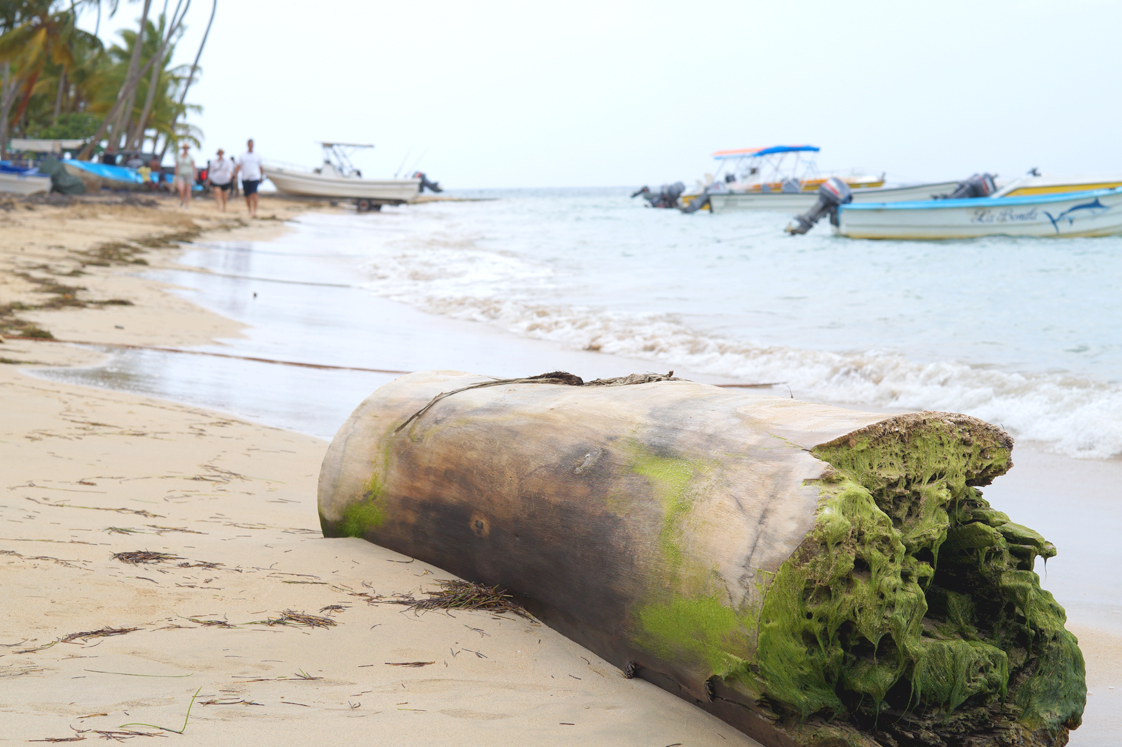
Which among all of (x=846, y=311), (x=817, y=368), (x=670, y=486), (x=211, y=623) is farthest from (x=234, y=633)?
(x=846, y=311)

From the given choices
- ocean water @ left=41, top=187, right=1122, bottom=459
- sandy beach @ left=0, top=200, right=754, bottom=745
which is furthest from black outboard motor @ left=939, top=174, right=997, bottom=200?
sandy beach @ left=0, top=200, right=754, bottom=745

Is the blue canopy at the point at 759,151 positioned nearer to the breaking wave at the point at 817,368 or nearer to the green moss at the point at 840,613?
the breaking wave at the point at 817,368

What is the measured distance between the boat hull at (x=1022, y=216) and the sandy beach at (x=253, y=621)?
16562 millimetres

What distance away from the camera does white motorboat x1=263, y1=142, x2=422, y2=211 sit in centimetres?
3619

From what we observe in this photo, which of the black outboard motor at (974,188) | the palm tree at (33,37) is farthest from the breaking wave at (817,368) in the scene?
the palm tree at (33,37)

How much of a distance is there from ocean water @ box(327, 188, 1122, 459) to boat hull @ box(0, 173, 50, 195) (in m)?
10.3

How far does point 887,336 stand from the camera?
24.1 ft

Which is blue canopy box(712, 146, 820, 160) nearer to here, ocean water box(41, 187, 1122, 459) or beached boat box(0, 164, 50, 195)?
ocean water box(41, 187, 1122, 459)

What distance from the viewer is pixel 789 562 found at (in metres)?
1.40

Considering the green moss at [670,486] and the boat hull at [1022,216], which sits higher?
the boat hull at [1022,216]

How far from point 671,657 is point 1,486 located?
2118 mm

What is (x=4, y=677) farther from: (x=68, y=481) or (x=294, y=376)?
(x=294, y=376)

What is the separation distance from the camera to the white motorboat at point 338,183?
119 ft

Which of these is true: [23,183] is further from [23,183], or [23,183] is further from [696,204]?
[696,204]
